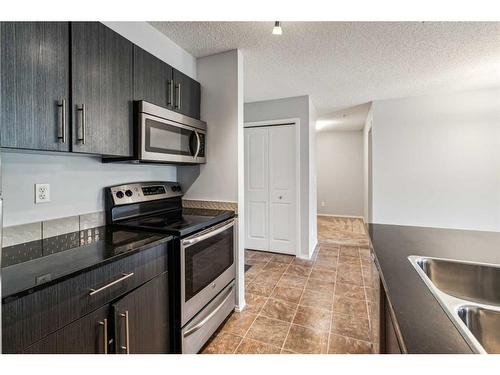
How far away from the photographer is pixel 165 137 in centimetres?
176

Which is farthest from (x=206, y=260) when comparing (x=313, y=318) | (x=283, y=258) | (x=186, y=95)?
(x=283, y=258)

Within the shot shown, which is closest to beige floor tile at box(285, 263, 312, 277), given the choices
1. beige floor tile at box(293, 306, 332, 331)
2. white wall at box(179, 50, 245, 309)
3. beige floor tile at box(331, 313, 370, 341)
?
beige floor tile at box(293, 306, 332, 331)

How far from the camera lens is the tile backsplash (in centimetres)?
119

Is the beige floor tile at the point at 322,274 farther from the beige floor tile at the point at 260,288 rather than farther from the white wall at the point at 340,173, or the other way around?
the white wall at the point at 340,173

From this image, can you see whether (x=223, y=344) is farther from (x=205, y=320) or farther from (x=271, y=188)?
(x=271, y=188)

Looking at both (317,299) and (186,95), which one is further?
(317,299)

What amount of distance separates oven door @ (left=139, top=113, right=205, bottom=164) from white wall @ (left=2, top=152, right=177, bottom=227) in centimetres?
35

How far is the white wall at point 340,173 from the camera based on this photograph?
21.7 feet

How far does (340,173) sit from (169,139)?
5.90 m

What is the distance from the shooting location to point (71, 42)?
119cm

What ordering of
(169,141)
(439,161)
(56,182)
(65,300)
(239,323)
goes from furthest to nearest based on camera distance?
1. (439,161)
2. (239,323)
3. (169,141)
4. (56,182)
5. (65,300)

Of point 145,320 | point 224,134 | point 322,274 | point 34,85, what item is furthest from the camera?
point 322,274

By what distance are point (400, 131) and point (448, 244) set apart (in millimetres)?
2794
